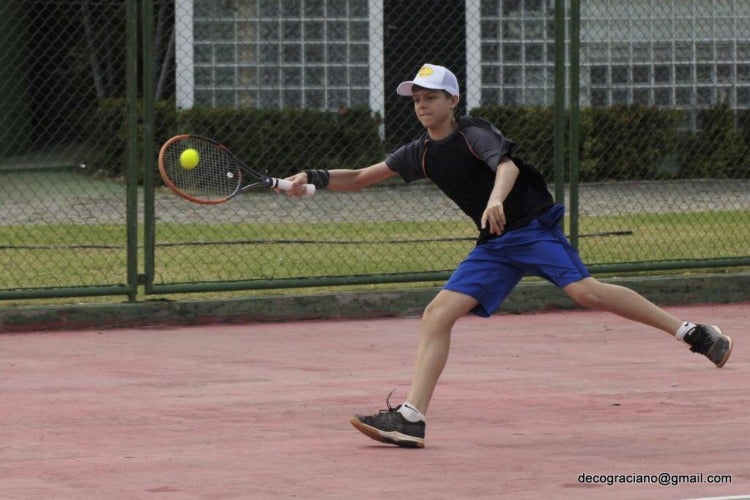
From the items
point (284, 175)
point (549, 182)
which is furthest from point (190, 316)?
point (284, 175)

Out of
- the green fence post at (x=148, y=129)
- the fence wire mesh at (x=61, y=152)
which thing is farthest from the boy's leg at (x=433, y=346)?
the fence wire mesh at (x=61, y=152)

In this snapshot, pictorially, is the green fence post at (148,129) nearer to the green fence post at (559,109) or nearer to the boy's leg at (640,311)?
the green fence post at (559,109)

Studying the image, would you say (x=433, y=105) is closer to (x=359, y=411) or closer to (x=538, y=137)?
(x=359, y=411)

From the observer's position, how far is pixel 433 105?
747cm

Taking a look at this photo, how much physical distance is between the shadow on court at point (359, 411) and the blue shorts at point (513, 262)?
0.61 metres

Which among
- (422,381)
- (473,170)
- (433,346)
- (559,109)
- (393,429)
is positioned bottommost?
(393,429)

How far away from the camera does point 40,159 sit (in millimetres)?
19078

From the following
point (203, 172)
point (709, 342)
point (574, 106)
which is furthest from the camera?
point (574, 106)

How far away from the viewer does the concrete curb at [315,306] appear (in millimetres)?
10906

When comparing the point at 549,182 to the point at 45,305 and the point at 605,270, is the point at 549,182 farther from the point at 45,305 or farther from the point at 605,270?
the point at 45,305

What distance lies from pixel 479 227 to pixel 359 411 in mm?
1120

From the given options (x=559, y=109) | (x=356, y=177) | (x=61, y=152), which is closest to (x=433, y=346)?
(x=356, y=177)

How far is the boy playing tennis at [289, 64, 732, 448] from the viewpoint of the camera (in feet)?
24.2

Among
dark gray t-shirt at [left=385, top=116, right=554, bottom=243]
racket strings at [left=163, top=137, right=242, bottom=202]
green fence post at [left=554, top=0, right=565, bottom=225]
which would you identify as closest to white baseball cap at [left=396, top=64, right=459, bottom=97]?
dark gray t-shirt at [left=385, top=116, right=554, bottom=243]
